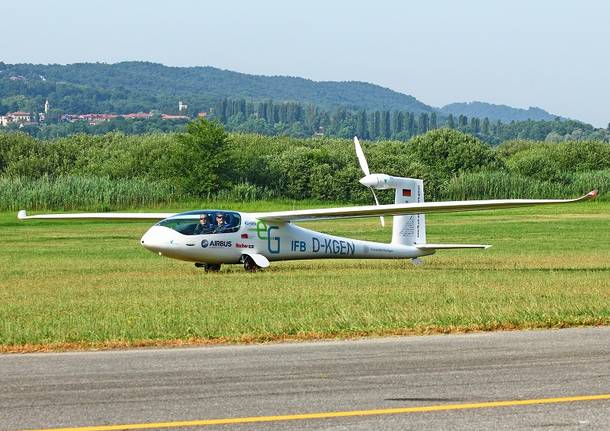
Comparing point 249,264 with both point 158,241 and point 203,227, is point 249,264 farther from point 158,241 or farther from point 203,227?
point 158,241

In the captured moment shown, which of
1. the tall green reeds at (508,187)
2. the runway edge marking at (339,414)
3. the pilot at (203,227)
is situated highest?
the runway edge marking at (339,414)

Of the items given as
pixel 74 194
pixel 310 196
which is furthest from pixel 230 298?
pixel 310 196

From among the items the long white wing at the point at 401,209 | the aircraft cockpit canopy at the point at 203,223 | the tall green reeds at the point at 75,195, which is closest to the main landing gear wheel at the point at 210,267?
the aircraft cockpit canopy at the point at 203,223

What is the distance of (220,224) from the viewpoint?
3291 centimetres

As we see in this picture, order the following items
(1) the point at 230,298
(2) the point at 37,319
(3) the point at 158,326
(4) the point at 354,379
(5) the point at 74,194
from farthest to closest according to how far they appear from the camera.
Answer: (5) the point at 74,194 → (1) the point at 230,298 → (2) the point at 37,319 → (3) the point at 158,326 → (4) the point at 354,379

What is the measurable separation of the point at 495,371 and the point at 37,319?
8830 mm

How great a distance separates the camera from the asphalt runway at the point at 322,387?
10531mm

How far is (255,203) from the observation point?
8744 centimetres

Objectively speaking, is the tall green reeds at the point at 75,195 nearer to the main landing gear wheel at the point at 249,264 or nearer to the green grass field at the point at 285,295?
the green grass field at the point at 285,295

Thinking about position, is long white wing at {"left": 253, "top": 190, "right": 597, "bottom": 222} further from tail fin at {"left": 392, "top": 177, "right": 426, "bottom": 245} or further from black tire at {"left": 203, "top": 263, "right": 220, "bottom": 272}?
black tire at {"left": 203, "top": 263, "right": 220, "bottom": 272}

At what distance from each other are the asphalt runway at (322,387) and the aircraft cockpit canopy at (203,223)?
1675 centimetres

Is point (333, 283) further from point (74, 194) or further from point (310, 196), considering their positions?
point (310, 196)

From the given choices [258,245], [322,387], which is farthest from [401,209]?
[322,387]

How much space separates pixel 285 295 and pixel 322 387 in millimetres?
11888
